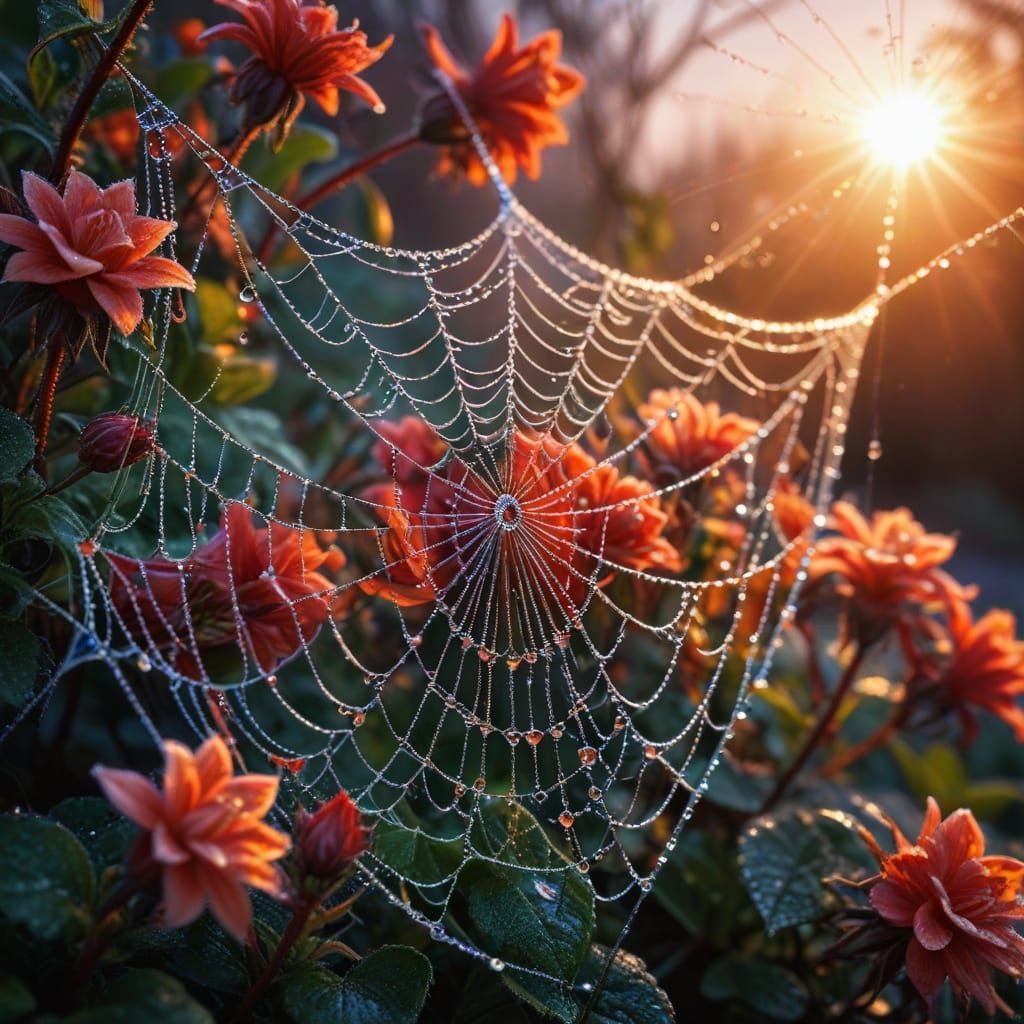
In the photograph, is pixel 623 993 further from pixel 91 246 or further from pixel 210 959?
pixel 91 246

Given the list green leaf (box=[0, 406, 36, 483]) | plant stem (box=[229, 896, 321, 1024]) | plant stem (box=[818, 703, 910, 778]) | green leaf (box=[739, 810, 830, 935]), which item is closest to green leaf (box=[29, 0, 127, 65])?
green leaf (box=[0, 406, 36, 483])

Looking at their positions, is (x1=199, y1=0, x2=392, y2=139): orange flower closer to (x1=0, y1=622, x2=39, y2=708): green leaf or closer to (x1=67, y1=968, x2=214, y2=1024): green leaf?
(x1=0, y1=622, x2=39, y2=708): green leaf

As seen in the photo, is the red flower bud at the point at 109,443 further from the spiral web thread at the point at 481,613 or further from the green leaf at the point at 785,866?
the green leaf at the point at 785,866

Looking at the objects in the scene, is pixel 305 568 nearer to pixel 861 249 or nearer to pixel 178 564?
pixel 178 564

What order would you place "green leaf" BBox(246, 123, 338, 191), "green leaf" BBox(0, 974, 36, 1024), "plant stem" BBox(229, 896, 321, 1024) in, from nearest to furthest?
"green leaf" BBox(0, 974, 36, 1024) < "plant stem" BBox(229, 896, 321, 1024) < "green leaf" BBox(246, 123, 338, 191)

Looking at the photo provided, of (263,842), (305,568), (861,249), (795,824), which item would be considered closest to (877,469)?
(861,249)

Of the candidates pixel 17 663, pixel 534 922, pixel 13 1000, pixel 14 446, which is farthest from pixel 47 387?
pixel 534 922
